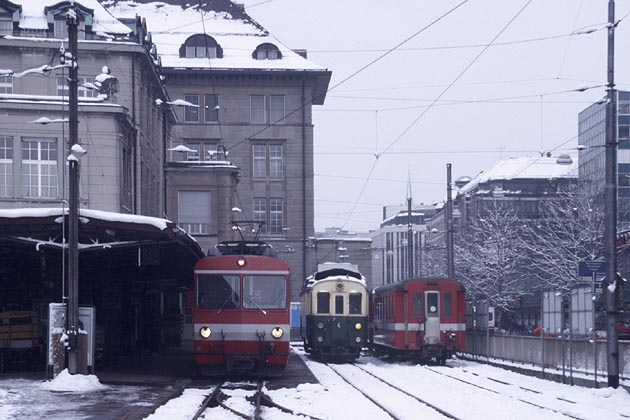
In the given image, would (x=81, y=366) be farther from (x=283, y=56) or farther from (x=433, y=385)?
(x=283, y=56)

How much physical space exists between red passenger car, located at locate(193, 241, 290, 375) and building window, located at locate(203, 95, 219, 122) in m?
44.9

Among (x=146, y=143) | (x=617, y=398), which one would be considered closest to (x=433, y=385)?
(x=617, y=398)

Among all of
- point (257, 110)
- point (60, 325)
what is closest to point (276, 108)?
point (257, 110)

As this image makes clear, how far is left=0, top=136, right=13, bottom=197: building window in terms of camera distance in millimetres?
38375

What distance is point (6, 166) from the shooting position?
3862 cm

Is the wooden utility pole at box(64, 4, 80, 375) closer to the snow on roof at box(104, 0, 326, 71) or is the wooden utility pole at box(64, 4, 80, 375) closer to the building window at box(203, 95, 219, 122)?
the snow on roof at box(104, 0, 326, 71)

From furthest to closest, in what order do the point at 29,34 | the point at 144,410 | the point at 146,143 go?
the point at 146,143 → the point at 29,34 → the point at 144,410

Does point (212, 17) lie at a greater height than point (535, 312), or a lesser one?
greater

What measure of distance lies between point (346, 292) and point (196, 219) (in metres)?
22.5

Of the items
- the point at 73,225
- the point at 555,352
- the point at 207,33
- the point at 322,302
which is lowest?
the point at 555,352

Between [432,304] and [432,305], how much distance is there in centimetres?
3

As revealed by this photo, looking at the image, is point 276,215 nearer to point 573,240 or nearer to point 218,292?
point 573,240

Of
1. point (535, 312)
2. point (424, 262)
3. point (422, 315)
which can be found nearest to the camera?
point (422, 315)

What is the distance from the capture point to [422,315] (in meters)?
36.7
